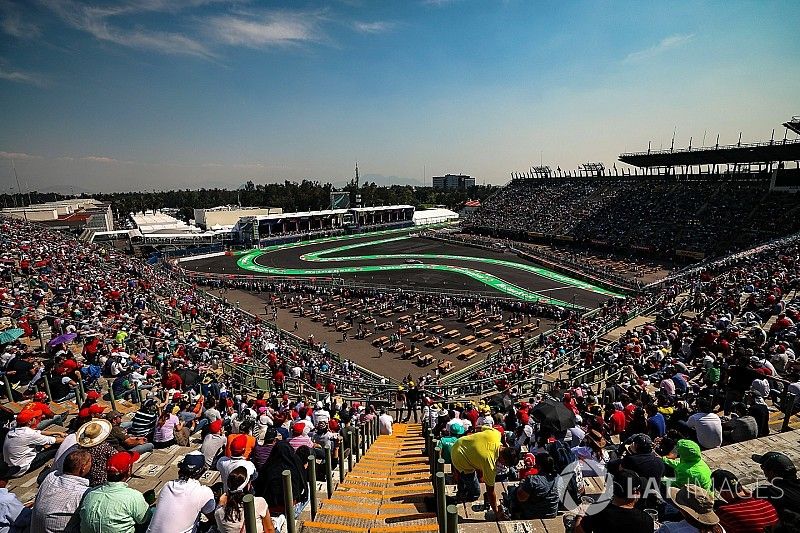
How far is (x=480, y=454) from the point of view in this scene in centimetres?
538

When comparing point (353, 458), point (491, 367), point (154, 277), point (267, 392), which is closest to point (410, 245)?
point (154, 277)

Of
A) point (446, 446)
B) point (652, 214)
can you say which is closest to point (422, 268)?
point (652, 214)

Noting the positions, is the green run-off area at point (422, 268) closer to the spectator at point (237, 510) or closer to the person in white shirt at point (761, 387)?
the person in white shirt at point (761, 387)

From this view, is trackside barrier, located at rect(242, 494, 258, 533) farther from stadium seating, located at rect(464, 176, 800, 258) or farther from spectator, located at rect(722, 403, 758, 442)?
stadium seating, located at rect(464, 176, 800, 258)

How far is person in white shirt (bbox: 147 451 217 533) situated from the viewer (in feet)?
13.3

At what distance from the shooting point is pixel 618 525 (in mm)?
3619

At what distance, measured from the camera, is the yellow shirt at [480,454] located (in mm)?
5301

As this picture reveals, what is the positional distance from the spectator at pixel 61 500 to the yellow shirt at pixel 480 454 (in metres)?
4.29

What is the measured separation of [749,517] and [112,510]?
589 cm

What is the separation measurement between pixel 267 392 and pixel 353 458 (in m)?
8.02

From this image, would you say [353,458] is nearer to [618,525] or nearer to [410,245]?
→ [618,525]

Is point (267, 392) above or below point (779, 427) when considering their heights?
below

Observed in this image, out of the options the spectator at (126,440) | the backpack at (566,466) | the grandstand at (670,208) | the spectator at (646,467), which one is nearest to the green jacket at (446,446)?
the backpack at (566,466)

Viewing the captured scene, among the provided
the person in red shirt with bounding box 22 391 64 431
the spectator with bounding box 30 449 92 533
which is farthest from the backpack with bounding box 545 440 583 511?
the person in red shirt with bounding box 22 391 64 431
